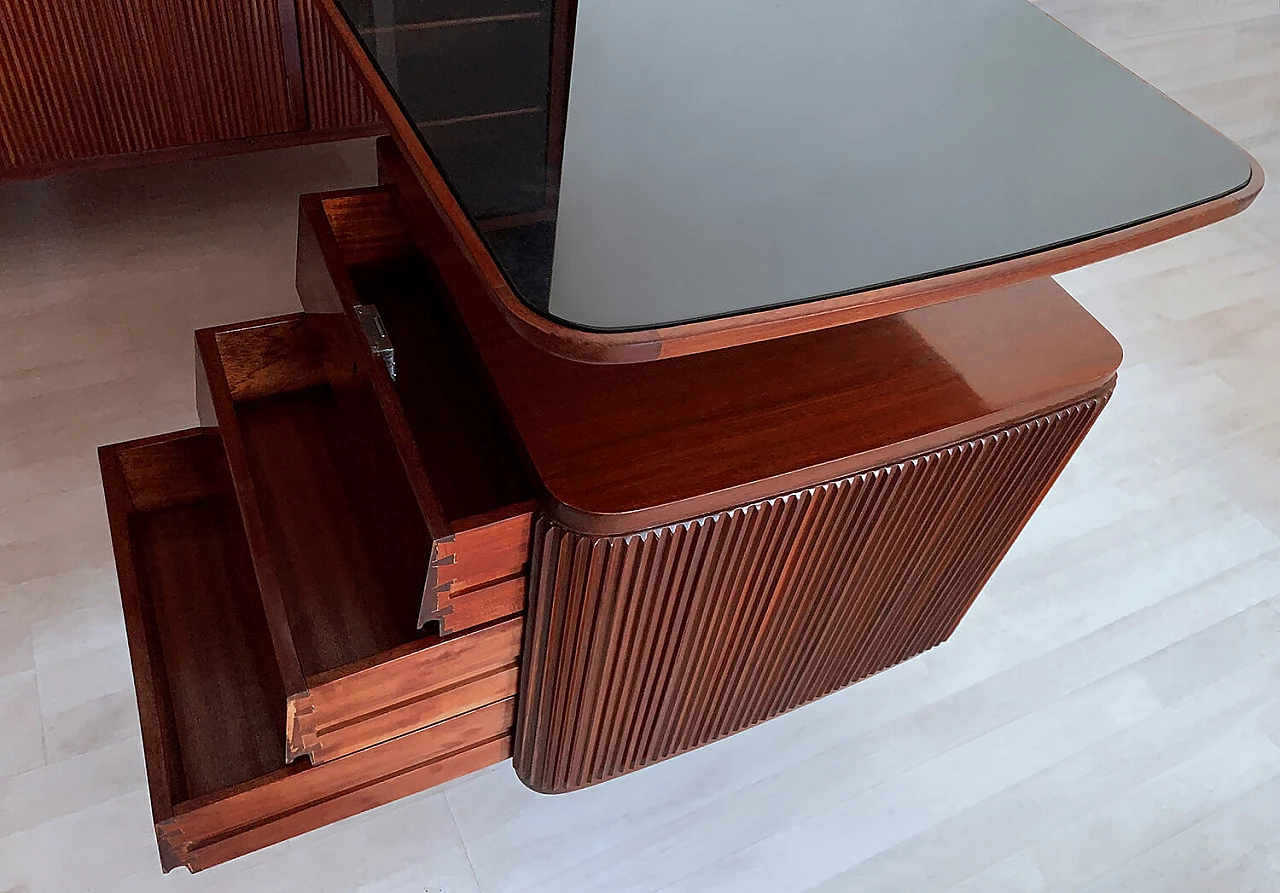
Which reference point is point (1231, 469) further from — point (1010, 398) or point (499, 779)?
point (499, 779)

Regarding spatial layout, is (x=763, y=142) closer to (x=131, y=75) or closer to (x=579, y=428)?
(x=579, y=428)

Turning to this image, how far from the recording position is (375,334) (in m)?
0.80

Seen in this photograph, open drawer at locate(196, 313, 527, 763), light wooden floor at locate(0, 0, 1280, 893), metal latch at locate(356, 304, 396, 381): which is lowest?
light wooden floor at locate(0, 0, 1280, 893)

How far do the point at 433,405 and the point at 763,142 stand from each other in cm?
34

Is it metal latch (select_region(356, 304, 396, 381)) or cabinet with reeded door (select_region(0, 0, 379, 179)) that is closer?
metal latch (select_region(356, 304, 396, 381))

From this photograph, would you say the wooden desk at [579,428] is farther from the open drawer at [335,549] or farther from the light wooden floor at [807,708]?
the light wooden floor at [807,708]

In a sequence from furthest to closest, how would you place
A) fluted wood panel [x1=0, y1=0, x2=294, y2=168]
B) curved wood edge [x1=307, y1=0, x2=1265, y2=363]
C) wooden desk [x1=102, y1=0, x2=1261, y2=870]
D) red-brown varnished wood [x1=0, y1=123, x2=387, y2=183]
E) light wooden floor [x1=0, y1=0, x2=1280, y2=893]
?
red-brown varnished wood [x1=0, y1=123, x2=387, y2=183] → fluted wood panel [x1=0, y1=0, x2=294, y2=168] → light wooden floor [x1=0, y1=0, x2=1280, y2=893] → wooden desk [x1=102, y1=0, x2=1261, y2=870] → curved wood edge [x1=307, y1=0, x2=1265, y2=363]

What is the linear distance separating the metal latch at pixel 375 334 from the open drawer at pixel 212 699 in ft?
0.74

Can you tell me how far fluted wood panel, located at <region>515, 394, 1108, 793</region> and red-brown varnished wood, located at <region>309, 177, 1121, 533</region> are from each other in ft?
0.09

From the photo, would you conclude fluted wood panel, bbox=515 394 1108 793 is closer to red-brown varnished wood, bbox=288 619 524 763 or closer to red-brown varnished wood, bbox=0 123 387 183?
red-brown varnished wood, bbox=288 619 524 763

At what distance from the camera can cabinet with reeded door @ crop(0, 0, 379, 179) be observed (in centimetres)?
A: 128

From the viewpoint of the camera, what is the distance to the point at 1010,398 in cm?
84

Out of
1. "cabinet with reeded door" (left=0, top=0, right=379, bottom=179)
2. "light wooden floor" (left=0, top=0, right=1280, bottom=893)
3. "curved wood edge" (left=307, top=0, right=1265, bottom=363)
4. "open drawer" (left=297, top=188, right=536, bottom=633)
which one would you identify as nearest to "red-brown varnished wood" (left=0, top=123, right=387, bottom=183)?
"cabinet with reeded door" (left=0, top=0, right=379, bottom=179)

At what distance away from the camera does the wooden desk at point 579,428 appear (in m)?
0.70
